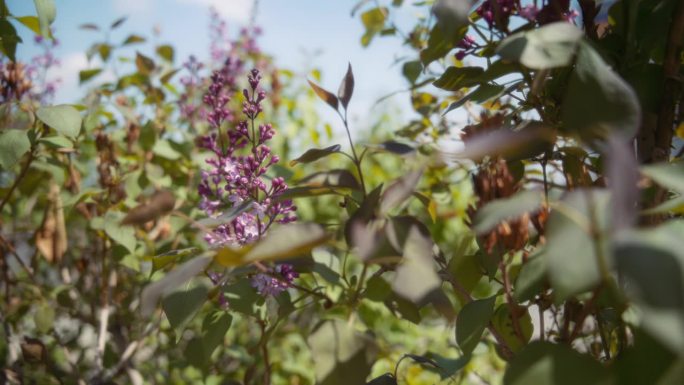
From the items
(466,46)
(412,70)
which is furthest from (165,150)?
(466,46)

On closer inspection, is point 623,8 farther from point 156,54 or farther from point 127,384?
point 127,384

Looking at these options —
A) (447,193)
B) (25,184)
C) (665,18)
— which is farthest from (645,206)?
(25,184)

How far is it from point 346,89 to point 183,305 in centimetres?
32

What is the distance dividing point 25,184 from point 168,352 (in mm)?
886

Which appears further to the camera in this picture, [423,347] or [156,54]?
[423,347]

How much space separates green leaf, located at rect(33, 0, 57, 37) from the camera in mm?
777

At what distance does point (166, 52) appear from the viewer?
1887 millimetres

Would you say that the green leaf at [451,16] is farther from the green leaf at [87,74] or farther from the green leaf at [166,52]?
the green leaf at [166,52]

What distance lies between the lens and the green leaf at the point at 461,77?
27.4 inches

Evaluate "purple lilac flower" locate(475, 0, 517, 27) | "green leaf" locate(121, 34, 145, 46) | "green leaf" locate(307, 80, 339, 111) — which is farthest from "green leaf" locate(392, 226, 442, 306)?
"green leaf" locate(121, 34, 145, 46)

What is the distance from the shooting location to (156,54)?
198cm

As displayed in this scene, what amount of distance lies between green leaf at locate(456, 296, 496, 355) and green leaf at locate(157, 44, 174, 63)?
159 cm

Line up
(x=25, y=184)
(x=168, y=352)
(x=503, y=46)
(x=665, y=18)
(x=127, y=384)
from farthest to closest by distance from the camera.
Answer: (x=168, y=352)
(x=127, y=384)
(x=25, y=184)
(x=665, y=18)
(x=503, y=46)

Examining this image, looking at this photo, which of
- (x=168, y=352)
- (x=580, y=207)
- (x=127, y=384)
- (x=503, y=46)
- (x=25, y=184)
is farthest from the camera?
(x=168, y=352)
